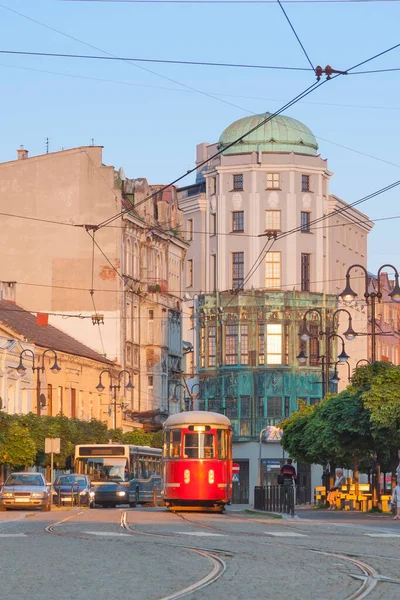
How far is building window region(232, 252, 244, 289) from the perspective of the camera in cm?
10056

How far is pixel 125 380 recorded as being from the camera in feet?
291

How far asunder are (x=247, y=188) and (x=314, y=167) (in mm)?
4630

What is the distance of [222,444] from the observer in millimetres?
42656

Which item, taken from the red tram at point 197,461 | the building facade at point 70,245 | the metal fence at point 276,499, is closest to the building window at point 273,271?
the building facade at point 70,245

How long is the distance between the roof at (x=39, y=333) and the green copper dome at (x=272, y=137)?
19643 mm

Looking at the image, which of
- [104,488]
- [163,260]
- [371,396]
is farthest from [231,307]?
[371,396]

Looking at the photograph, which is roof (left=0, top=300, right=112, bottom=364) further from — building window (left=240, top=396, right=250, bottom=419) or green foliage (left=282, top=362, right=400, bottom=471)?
green foliage (left=282, top=362, right=400, bottom=471)

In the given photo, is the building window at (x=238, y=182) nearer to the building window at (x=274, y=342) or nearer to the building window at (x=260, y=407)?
the building window at (x=274, y=342)

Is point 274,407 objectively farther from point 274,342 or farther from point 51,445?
point 51,445

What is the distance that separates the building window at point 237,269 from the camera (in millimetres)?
100562

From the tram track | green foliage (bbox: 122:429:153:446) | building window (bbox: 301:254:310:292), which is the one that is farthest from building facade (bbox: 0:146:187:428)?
the tram track

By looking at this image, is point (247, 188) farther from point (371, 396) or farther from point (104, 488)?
point (371, 396)

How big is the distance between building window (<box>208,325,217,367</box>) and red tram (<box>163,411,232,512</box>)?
5696cm

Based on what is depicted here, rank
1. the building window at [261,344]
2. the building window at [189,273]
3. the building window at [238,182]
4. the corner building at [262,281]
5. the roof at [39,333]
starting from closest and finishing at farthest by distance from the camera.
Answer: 1. the roof at [39,333]
2. the corner building at [262,281]
3. the building window at [261,344]
4. the building window at [238,182]
5. the building window at [189,273]
